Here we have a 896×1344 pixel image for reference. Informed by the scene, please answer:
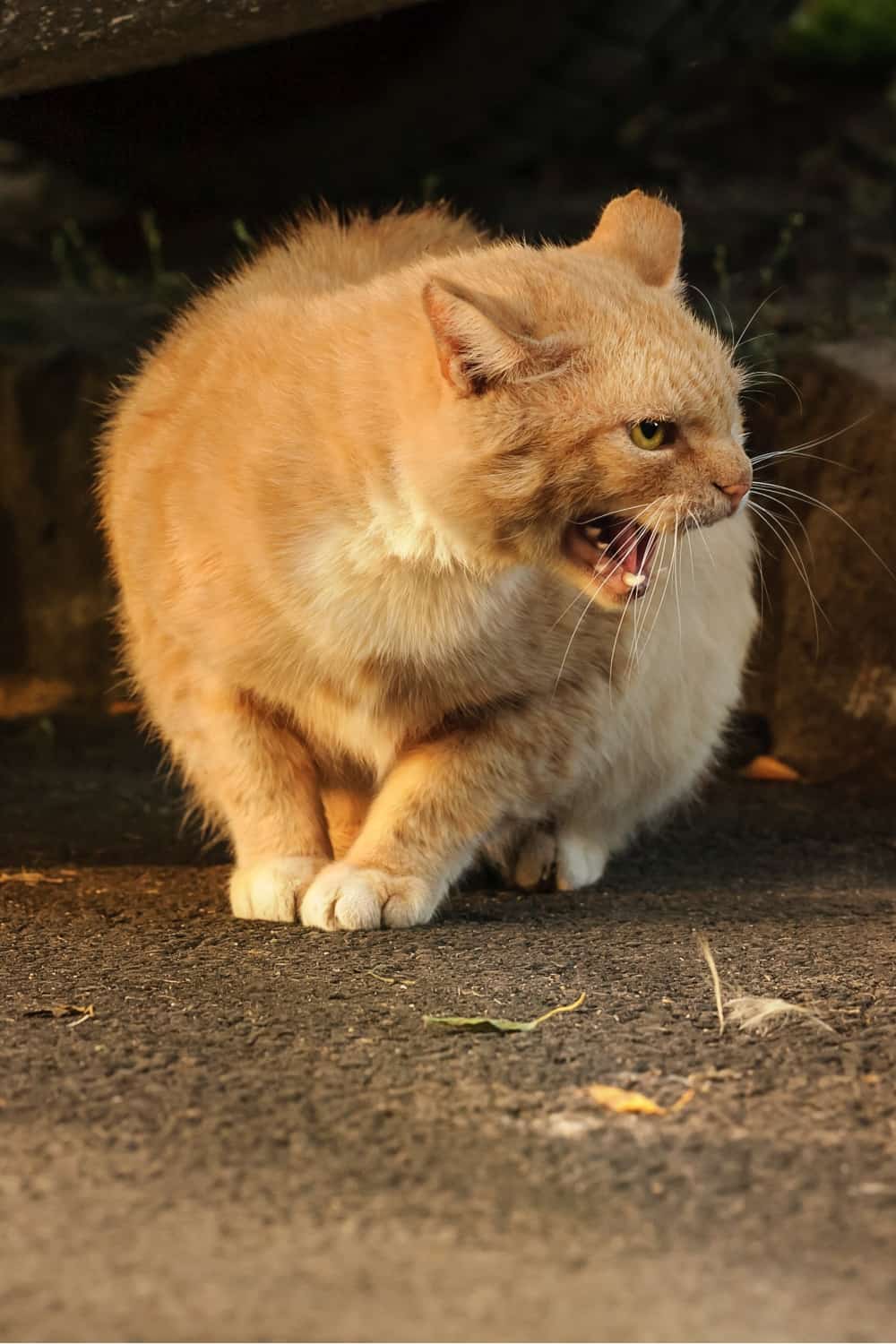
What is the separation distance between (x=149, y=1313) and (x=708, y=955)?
1.45 metres

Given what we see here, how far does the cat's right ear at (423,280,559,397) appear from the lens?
2.64 m

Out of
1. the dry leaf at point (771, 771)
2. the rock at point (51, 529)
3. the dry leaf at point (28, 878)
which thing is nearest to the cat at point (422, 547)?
the dry leaf at point (28, 878)

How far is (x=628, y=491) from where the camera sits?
9.29 feet

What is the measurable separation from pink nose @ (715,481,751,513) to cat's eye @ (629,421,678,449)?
116 mm

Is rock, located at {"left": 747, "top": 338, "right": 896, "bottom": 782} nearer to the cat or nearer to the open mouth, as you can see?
the cat

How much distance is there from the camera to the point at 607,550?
9.60 ft

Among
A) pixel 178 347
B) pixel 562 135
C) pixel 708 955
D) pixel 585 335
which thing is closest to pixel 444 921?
pixel 708 955

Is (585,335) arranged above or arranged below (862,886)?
above

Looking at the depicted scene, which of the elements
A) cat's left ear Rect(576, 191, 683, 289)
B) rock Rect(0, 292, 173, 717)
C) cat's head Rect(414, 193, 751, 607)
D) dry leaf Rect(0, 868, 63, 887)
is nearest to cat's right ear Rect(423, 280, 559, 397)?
cat's head Rect(414, 193, 751, 607)

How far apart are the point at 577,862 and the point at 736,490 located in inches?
43.6

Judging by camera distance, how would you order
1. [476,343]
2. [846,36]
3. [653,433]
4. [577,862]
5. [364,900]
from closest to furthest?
[476,343], [653,433], [364,900], [577,862], [846,36]

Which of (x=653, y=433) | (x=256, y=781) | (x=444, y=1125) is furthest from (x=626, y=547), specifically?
(x=444, y=1125)

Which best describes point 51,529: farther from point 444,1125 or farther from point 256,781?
point 444,1125

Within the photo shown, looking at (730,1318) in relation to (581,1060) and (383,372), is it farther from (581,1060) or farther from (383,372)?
(383,372)
